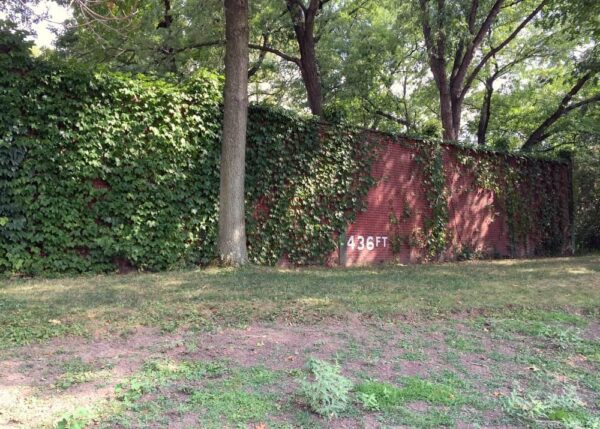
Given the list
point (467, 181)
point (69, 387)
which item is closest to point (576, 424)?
point (69, 387)

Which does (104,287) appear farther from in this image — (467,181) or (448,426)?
(467,181)

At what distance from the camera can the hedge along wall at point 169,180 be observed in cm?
789

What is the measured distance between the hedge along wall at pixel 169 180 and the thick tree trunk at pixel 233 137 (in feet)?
1.77

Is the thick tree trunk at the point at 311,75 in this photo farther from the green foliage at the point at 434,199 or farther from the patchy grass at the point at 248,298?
the patchy grass at the point at 248,298

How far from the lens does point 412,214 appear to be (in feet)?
42.9

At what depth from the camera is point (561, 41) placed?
722 inches

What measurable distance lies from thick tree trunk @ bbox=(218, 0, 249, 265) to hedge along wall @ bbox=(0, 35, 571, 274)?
1.77 feet

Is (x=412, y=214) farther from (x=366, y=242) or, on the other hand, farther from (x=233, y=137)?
(x=233, y=137)

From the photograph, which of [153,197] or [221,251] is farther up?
[153,197]

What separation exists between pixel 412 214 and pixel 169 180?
679 centimetres

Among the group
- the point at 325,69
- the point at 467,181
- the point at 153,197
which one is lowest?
the point at 153,197

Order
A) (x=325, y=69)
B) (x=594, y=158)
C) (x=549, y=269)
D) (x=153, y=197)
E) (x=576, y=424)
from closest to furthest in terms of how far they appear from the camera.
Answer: (x=576, y=424)
(x=153, y=197)
(x=549, y=269)
(x=594, y=158)
(x=325, y=69)

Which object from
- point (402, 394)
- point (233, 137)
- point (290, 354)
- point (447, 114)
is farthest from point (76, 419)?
point (447, 114)

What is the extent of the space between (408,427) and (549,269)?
8.75 m
